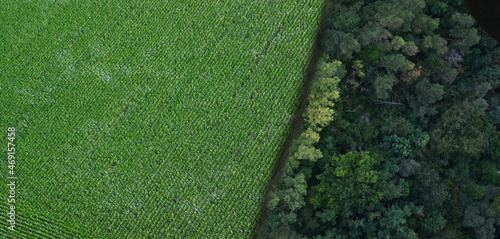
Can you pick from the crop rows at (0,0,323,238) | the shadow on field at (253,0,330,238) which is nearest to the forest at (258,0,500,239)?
the shadow on field at (253,0,330,238)

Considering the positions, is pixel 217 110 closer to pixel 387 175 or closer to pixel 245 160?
pixel 245 160

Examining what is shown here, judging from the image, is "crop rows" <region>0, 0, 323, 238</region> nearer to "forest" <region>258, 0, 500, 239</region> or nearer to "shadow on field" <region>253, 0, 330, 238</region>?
"shadow on field" <region>253, 0, 330, 238</region>

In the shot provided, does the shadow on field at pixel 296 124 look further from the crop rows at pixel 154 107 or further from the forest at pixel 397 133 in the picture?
the forest at pixel 397 133

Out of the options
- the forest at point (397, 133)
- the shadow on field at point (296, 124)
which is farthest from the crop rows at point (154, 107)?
the forest at point (397, 133)

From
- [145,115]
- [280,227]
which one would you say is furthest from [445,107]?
[145,115]

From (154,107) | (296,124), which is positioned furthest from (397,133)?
(154,107)

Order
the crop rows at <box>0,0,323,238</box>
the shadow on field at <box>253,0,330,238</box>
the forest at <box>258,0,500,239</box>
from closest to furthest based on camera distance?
1. the forest at <box>258,0,500,239</box>
2. the shadow on field at <box>253,0,330,238</box>
3. the crop rows at <box>0,0,323,238</box>
